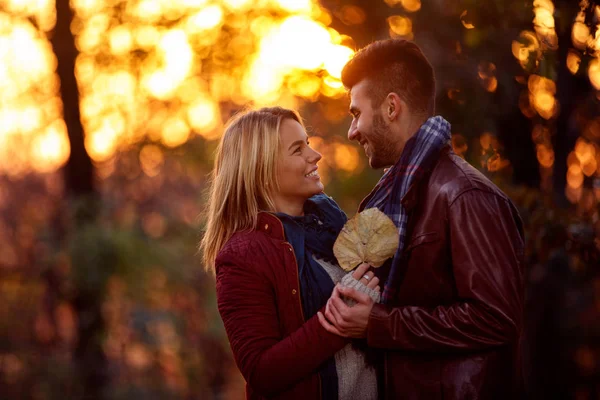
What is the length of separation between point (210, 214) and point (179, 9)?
7415mm

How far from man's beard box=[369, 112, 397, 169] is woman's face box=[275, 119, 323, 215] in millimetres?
269

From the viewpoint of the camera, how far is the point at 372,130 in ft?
9.96

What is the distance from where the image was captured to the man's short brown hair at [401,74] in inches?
118

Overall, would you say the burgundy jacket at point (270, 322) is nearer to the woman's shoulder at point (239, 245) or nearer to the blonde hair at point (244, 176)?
the woman's shoulder at point (239, 245)

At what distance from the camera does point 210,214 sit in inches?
127

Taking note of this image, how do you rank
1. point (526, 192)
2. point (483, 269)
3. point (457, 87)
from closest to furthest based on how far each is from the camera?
point (483, 269), point (526, 192), point (457, 87)

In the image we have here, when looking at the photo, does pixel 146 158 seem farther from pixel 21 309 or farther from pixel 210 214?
pixel 210 214

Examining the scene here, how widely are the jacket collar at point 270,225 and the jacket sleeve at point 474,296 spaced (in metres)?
0.59

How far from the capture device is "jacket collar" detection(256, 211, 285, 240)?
2953 mm

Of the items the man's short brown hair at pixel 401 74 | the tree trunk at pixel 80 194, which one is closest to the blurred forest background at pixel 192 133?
the tree trunk at pixel 80 194

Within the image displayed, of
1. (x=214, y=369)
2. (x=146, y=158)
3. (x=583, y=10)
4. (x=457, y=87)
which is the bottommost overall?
(x=214, y=369)

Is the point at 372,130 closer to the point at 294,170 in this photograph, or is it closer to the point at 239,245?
the point at 294,170

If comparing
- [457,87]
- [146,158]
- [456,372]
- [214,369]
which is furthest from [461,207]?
[214,369]

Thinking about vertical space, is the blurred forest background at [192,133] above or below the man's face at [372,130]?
below
